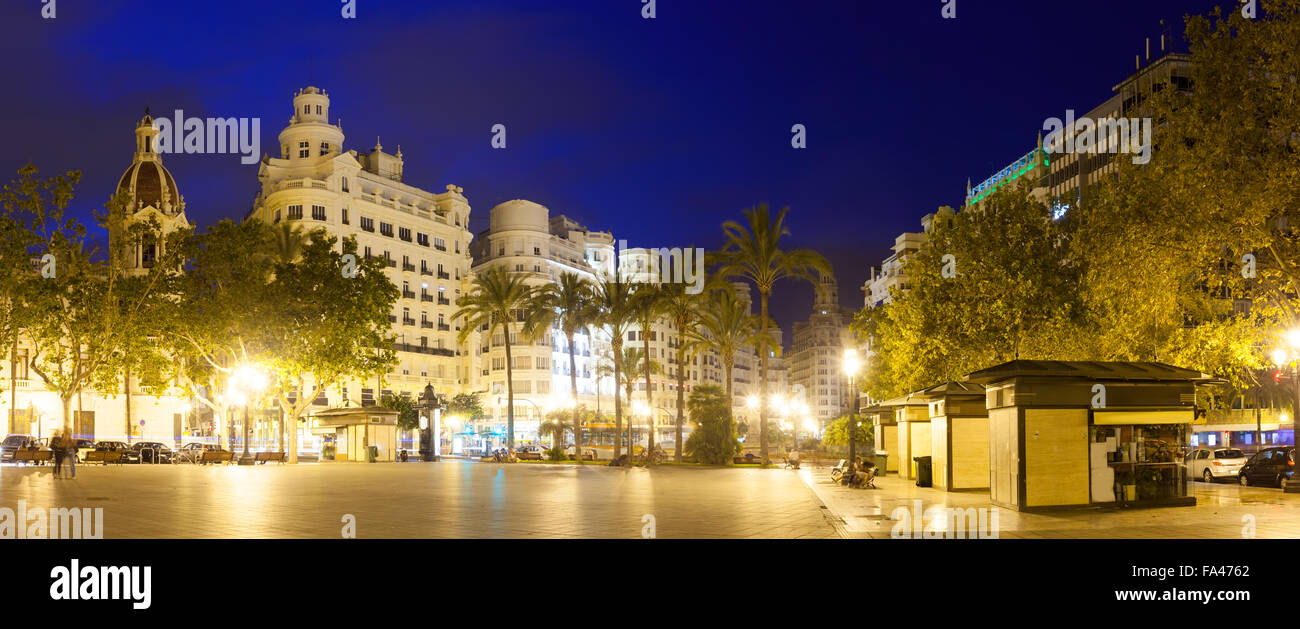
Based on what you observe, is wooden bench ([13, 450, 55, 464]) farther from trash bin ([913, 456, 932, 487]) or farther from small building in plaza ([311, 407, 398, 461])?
trash bin ([913, 456, 932, 487])

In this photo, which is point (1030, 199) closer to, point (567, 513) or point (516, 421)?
point (567, 513)

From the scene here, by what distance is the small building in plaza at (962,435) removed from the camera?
83.5ft

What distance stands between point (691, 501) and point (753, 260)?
23.8 metres

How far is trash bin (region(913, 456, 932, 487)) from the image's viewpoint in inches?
1089

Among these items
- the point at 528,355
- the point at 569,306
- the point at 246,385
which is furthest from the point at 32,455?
the point at 528,355

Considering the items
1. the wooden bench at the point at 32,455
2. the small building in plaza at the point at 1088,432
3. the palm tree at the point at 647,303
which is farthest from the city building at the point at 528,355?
the small building in plaza at the point at 1088,432

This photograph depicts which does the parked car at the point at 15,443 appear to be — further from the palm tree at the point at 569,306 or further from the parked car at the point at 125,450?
the palm tree at the point at 569,306

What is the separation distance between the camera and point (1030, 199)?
3428 cm

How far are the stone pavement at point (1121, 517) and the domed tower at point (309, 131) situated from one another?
7902cm

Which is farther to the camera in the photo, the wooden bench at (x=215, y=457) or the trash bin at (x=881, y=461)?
the wooden bench at (x=215, y=457)

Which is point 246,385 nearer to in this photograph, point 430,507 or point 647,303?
point 647,303

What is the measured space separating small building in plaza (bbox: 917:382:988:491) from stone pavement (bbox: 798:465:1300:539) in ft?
4.68

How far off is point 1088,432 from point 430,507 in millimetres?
12715

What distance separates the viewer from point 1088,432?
18.9 meters
